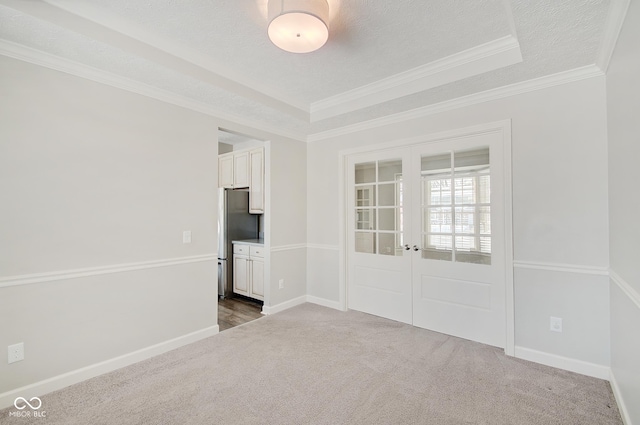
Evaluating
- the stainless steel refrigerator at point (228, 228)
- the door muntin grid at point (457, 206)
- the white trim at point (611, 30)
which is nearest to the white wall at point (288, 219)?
the stainless steel refrigerator at point (228, 228)

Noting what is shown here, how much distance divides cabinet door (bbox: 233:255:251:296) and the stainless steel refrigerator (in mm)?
110

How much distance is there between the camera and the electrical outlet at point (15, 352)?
6.46ft

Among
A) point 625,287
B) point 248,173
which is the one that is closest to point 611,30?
point 625,287

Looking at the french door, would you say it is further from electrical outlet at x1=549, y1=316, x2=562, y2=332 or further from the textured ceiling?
the textured ceiling

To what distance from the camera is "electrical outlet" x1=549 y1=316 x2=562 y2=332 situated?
2.44 metres

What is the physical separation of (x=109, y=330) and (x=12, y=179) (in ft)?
4.38

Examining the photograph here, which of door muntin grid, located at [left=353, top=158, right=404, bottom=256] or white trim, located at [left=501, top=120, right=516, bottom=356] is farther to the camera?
door muntin grid, located at [left=353, top=158, right=404, bottom=256]

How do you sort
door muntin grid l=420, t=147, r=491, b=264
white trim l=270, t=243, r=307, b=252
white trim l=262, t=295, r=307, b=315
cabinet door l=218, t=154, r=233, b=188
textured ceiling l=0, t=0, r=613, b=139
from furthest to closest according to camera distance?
cabinet door l=218, t=154, r=233, b=188 → white trim l=270, t=243, r=307, b=252 → white trim l=262, t=295, r=307, b=315 → door muntin grid l=420, t=147, r=491, b=264 → textured ceiling l=0, t=0, r=613, b=139

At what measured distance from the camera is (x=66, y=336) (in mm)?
2201

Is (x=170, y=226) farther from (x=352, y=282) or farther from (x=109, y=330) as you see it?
(x=352, y=282)

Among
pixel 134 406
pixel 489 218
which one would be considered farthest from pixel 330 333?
pixel 489 218

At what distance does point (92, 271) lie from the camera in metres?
2.33

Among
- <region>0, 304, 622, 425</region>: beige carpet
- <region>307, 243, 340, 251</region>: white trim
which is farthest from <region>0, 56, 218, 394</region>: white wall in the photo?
<region>307, 243, 340, 251</region>: white trim

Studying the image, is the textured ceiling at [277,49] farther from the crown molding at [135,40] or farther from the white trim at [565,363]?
the white trim at [565,363]
